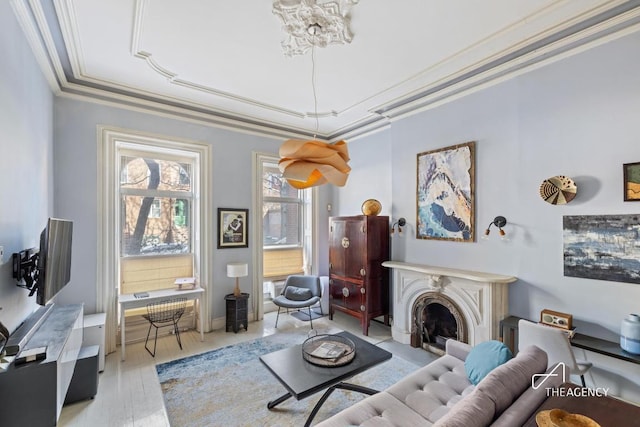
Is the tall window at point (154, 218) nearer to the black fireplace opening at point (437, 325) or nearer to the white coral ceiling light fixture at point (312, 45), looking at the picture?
the white coral ceiling light fixture at point (312, 45)

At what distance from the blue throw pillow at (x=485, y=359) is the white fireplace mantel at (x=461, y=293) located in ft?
2.87

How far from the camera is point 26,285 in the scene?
2105mm

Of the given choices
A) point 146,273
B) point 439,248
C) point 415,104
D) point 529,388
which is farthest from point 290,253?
point 529,388

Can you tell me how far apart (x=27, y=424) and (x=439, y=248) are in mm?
3820

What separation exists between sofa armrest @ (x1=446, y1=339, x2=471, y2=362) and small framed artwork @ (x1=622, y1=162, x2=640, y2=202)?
176 cm

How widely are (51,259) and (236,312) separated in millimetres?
2409

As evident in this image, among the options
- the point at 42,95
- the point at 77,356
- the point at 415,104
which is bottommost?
the point at 77,356

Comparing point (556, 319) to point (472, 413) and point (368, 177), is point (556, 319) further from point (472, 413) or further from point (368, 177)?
point (368, 177)

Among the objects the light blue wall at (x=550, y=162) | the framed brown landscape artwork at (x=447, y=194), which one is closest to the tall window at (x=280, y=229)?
the framed brown landscape artwork at (x=447, y=194)

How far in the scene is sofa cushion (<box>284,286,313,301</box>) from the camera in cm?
434

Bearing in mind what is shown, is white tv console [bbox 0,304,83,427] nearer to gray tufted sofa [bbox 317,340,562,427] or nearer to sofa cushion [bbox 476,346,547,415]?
gray tufted sofa [bbox 317,340,562,427]

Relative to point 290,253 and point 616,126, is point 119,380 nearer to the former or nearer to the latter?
point 290,253

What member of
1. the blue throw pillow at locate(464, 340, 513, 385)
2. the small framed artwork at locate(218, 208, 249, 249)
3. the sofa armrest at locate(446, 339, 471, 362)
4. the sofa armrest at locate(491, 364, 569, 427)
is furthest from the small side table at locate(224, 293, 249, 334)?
the sofa armrest at locate(491, 364, 569, 427)

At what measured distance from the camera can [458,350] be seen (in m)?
2.56
